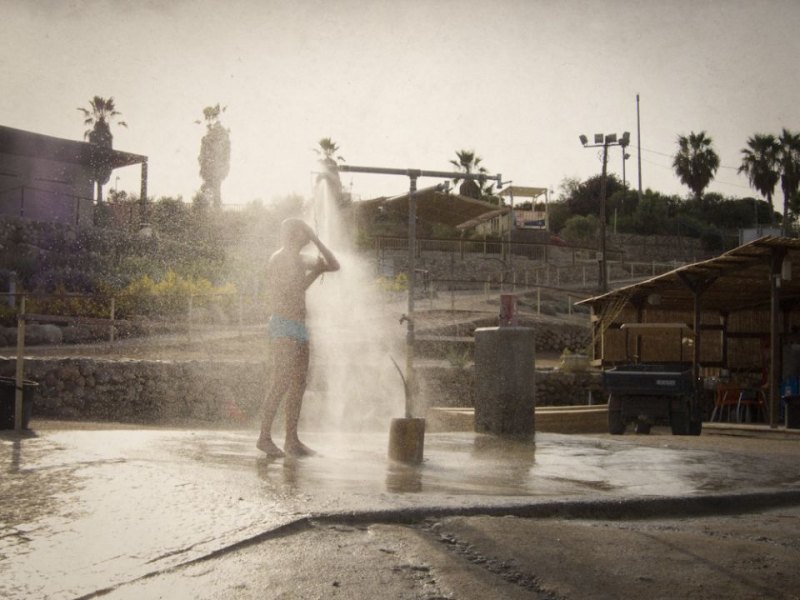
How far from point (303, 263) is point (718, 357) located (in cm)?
1674

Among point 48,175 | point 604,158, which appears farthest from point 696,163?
point 48,175

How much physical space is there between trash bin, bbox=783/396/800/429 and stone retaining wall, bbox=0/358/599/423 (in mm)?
5507

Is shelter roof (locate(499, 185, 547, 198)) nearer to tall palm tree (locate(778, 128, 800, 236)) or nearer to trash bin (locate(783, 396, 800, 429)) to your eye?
tall palm tree (locate(778, 128, 800, 236))

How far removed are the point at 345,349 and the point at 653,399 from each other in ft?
33.9

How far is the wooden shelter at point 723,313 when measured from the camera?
14.6 m

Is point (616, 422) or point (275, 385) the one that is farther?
point (616, 422)

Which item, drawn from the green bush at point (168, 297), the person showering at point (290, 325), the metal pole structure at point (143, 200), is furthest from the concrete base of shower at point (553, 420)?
the metal pole structure at point (143, 200)

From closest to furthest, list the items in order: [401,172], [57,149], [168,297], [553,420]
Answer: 1. [401,172]
2. [553,420]
3. [168,297]
4. [57,149]

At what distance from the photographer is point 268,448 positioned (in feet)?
20.1

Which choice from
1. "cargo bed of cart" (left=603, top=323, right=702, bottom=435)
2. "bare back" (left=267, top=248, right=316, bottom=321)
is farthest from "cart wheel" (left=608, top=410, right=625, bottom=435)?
"bare back" (left=267, top=248, right=316, bottom=321)

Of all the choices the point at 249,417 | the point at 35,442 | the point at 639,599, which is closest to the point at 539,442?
the point at 35,442

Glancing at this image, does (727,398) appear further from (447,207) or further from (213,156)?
(213,156)

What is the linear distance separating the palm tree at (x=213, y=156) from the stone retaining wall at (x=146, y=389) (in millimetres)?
30272

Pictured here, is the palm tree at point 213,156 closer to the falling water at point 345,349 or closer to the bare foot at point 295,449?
the falling water at point 345,349
